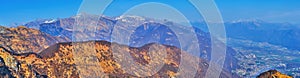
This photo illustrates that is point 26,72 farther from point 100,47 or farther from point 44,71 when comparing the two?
point 100,47

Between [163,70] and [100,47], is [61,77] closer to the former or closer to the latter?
[100,47]

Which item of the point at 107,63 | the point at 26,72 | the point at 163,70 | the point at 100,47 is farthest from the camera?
the point at 163,70

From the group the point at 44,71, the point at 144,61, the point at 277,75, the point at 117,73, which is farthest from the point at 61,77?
the point at 277,75

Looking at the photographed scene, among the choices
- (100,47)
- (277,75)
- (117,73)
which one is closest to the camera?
(277,75)

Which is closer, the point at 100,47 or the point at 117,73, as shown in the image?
the point at 117,73

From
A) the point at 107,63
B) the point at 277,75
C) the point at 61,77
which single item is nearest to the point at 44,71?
the point at 61,77

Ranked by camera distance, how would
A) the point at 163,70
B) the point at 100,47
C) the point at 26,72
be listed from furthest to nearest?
1. the point at 163,70
2. the point at 100,47
3. the point at 26,72

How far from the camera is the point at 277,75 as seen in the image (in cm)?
7025

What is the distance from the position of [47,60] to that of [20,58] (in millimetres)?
9235

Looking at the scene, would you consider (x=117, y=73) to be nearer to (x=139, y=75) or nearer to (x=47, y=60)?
(x=139, y=75)

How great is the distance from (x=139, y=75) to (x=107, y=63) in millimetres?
10126

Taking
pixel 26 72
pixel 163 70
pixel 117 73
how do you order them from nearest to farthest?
pixel 26 72
pixel 117 73
pixel 163 70

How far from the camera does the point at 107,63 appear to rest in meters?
143

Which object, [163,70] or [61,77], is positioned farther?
[163,70]
